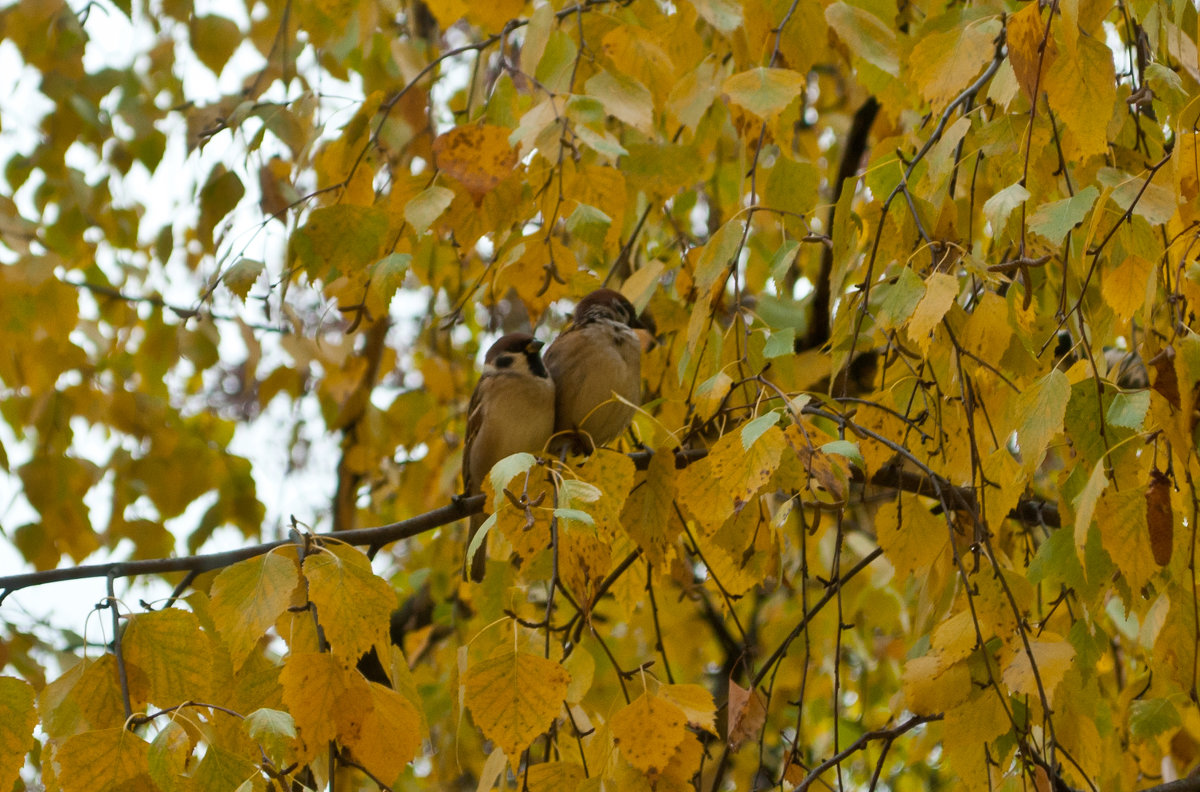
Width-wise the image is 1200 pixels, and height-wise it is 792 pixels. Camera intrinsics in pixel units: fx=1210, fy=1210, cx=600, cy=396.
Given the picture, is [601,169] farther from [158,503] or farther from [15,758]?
[158,503]

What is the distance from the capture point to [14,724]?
1.26 metres

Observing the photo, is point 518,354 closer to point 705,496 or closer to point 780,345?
point 780,345

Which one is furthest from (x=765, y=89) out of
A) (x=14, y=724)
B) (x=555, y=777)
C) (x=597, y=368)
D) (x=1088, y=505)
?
(x=597, y=368)

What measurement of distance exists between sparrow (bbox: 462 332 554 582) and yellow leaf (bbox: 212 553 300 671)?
134 centimetres

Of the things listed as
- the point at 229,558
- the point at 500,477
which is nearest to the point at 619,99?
the point at 500,477

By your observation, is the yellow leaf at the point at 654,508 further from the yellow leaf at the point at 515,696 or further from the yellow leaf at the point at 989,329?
the yellow leaf at the point at 989,329

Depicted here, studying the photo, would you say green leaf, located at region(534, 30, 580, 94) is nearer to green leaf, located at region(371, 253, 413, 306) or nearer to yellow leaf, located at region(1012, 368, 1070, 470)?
green leaf, located at region(371, 253, 413, 306)

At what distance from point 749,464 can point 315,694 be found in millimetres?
511

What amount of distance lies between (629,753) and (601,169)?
0.83 metres

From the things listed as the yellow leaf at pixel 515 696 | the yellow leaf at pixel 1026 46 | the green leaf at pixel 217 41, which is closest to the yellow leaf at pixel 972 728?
the yellow leaf at pixel 515 696

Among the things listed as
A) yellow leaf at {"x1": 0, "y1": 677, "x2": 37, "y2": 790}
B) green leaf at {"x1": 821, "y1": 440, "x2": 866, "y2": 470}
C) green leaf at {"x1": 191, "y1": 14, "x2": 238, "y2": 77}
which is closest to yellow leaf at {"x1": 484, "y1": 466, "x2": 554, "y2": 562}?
green leaf at {"x1": 821, "y1": 440, "x2": 866, "y2": 470}

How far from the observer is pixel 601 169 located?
1.74 meters

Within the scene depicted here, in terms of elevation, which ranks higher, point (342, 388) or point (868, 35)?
point (342, 388)

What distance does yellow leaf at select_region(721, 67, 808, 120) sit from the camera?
4.77 ft
